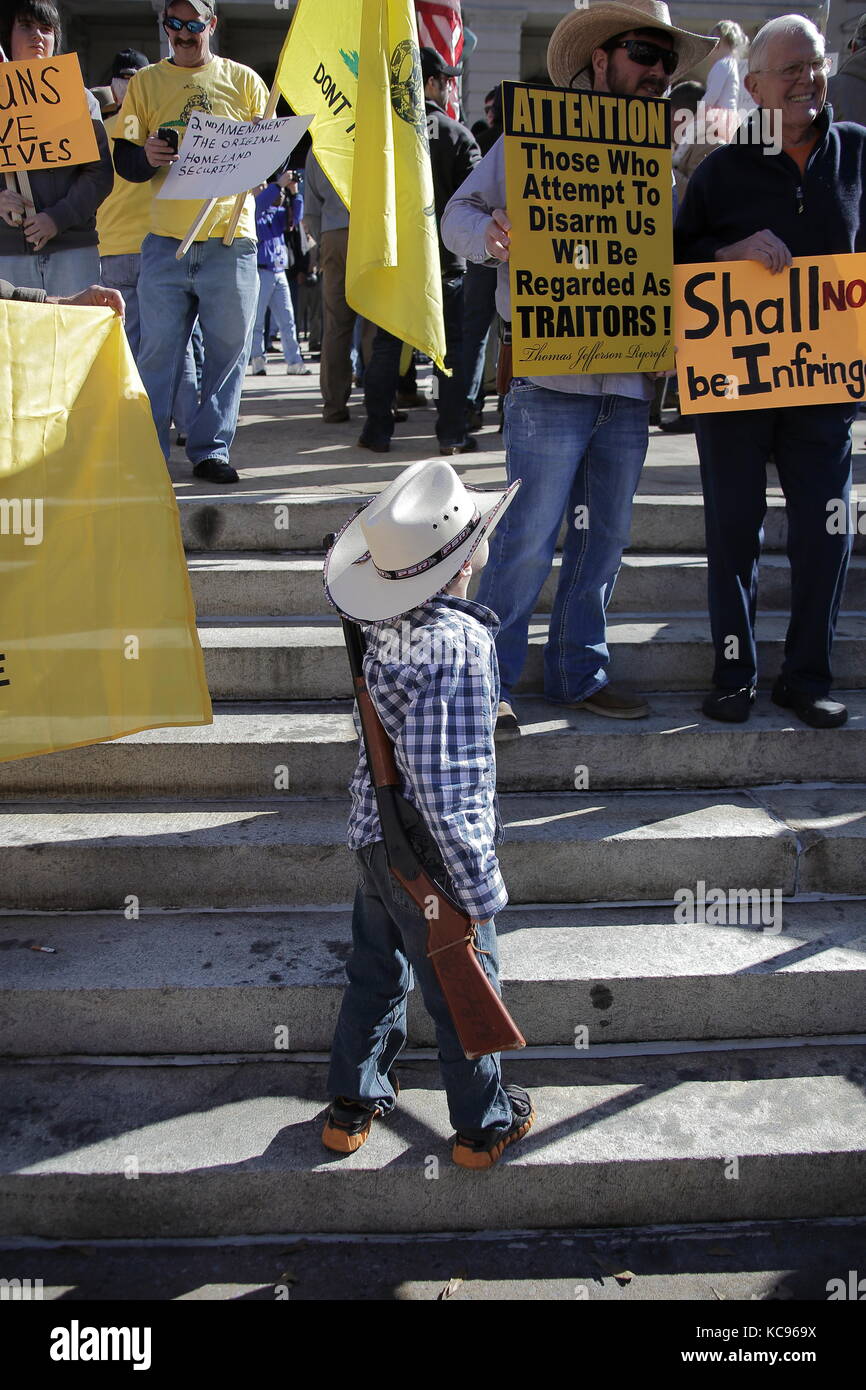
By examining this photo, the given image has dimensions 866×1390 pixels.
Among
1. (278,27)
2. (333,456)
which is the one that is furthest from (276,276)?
(278,27)

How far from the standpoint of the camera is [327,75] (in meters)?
4.29

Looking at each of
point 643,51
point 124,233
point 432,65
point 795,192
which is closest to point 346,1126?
point 795,192

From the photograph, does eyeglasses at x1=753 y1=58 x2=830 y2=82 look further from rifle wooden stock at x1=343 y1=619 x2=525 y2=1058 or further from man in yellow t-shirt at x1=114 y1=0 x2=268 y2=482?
rifle wooden stock at x1=343 y1=619 x2=525 y2=1058

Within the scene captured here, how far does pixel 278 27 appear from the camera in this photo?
24.0m

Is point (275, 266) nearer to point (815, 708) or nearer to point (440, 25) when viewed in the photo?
point (440, 25)

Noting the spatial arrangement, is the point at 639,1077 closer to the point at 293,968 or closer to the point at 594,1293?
the point at 594,1293

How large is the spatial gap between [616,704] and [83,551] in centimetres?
188

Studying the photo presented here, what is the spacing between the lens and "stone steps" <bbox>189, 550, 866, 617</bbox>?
14.6 ft

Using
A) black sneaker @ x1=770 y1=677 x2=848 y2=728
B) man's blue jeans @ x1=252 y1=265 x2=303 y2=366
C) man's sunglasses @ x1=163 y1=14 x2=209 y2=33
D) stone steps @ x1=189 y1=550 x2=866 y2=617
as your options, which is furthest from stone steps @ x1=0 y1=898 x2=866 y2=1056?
man's blue jeans @ x1=252 y1=265 x2=303 y2=366

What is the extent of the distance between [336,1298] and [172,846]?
1.40 metres

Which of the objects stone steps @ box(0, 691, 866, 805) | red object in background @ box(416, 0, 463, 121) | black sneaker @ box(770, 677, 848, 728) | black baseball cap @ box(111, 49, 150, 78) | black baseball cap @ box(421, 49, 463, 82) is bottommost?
stone steps @ box(0, 691, 866, 805)

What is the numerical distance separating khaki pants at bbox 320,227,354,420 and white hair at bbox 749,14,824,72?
3.68 m

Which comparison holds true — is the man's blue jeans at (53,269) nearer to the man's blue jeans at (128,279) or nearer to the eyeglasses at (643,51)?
the man's blue jeans at (128,279)

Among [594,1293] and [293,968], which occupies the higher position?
[293,968]
